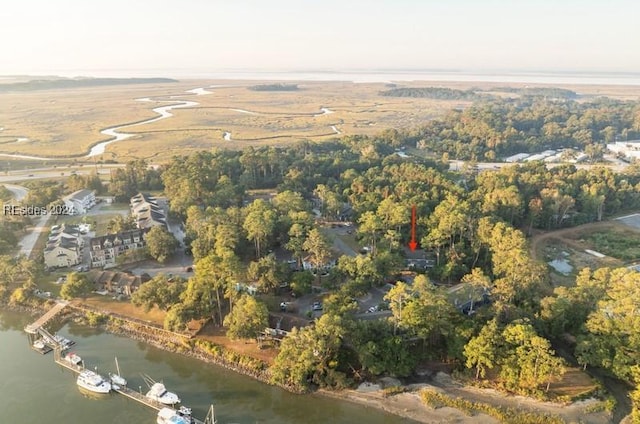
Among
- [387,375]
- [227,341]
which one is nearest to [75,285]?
[227,341]

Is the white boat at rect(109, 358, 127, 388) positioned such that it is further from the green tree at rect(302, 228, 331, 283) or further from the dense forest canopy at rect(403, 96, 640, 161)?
the dense forest canopy at rect(403, 96, 640, 161)

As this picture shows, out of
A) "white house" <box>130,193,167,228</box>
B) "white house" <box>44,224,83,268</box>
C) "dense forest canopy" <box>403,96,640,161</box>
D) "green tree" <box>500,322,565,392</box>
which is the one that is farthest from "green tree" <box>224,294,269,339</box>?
"dense forest canopy" <box>403,96,640,161</box>

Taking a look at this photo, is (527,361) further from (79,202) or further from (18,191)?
(18,191)

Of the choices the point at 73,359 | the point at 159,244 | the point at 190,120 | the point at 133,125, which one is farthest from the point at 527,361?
the point at 133,125

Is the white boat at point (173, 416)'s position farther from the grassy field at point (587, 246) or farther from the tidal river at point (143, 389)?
the grassy field at point (587, 246)

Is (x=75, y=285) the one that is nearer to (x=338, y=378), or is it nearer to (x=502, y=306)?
(x=338, y=378)
